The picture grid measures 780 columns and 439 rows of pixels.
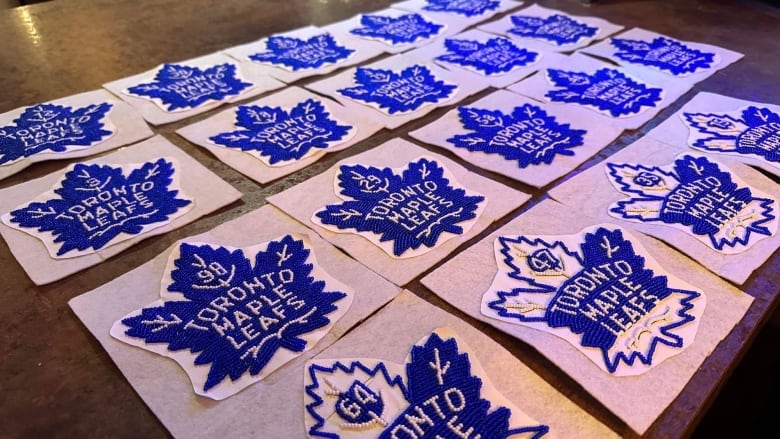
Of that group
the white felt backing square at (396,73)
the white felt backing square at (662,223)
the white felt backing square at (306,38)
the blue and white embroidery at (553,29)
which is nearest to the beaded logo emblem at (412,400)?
the white felt backing square at (662,223)

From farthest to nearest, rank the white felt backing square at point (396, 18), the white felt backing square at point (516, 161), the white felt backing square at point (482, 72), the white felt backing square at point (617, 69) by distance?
the white felt backing square at point (396, 18) → the white felt backing square at point (482, 72) → the white felt backing square at point (617, 69) → the white felt backing square at point (516, 161)

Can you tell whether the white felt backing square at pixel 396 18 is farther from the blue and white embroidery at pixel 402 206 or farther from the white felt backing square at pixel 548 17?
the blue and white embroidery at pixel 402 206

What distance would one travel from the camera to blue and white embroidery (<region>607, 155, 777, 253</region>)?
67cm

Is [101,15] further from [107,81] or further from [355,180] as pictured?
[355,180]

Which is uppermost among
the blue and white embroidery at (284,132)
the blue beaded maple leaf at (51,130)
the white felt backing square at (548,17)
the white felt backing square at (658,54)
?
the blue beaded maple leaf at (51,130)

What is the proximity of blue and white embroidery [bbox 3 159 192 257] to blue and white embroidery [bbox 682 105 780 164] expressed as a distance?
2.66ft

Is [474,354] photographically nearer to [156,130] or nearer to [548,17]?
[156,130]

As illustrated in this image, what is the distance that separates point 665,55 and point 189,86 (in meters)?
1.00

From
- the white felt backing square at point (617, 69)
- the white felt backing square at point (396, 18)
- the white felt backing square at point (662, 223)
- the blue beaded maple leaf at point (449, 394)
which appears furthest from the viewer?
the white felt backing square at point (396, 18)

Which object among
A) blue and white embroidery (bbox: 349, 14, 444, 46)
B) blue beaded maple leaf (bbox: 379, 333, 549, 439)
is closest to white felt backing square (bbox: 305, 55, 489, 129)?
blue and white embroidery (bbox: 349, 14, 444, 46)

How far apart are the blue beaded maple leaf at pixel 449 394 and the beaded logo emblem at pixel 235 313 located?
0.11 m

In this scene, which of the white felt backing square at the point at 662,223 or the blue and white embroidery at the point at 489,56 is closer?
the white felt backing square at the point at 662,223

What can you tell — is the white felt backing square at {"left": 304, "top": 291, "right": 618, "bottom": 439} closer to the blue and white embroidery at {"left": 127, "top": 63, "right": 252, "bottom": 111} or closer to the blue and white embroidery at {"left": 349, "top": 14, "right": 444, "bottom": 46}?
the blue and white embroidery at {"left": 127, "top": 63, "right": 252, "bottom": 111}

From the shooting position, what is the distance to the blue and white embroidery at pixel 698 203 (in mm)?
673
